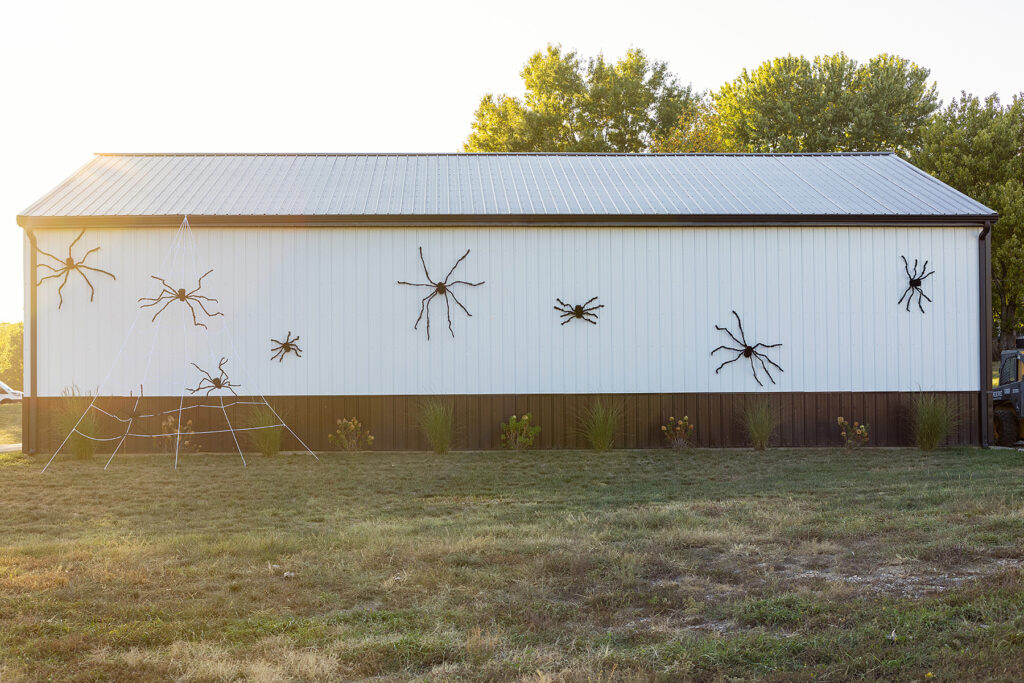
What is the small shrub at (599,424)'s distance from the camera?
556 inches

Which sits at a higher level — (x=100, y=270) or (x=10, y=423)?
(x=100, y=270)

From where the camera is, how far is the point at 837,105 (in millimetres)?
33125

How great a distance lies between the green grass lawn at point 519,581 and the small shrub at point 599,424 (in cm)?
383

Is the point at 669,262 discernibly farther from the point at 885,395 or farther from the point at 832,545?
the point at 832,545

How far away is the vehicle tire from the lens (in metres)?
15.0

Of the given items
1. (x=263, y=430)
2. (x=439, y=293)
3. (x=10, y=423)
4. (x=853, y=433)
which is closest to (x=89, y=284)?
(x=263, y=430)

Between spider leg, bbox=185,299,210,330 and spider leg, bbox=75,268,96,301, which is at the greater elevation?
spider leg, bbox=75,268,96,301

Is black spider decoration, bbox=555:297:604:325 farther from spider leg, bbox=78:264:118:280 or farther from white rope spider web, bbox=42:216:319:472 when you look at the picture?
spider leg, bbox=78:264:118:280

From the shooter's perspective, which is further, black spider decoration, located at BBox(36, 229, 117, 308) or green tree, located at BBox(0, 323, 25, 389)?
green tree, located at BBox(0, 323, 25, 389)

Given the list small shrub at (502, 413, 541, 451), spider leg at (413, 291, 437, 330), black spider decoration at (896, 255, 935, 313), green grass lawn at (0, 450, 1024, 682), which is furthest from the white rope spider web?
black spider decoration at (896, 255, 935, 313)

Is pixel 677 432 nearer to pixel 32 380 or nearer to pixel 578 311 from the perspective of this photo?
pixel 578 311

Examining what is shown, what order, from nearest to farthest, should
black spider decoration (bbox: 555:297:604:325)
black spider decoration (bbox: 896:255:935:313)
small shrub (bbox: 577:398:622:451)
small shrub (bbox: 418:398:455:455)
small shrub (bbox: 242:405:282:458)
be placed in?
small shrub (bbox: 242:405:282:458) → small shrub (bbox: 418:398:455:455) → small shrub (bbox: 577:398:622:451) → black spider decoration (bbox: 555:297:604:325) → black spider decoration (bbox: 896:255:935:313)

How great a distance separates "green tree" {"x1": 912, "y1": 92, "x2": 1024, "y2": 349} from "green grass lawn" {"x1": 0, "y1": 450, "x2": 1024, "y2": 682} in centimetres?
1753

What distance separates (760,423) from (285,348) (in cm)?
738
